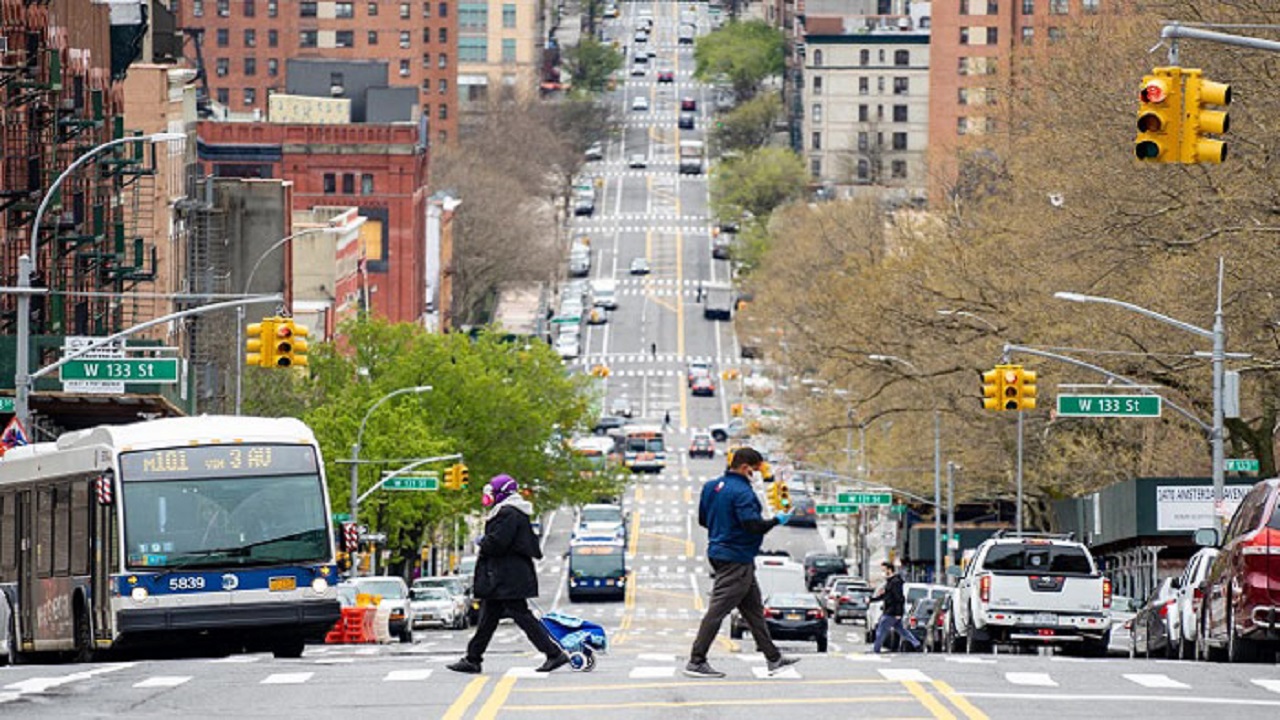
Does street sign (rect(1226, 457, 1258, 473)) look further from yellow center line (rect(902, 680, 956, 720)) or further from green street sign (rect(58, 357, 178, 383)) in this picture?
yellow center line (rect(902, 680, 956, 720))

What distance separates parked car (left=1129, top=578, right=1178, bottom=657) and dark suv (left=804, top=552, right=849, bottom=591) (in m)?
68.4

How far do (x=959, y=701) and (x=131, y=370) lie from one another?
1086 inches

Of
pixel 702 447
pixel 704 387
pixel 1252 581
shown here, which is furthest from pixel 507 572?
pixel 704 387

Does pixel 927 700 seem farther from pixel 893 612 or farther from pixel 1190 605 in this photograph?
pixel 893 612

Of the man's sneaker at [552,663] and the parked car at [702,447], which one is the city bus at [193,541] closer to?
the man's sneaker at [552,663]

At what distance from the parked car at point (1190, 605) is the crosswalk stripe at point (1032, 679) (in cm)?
859

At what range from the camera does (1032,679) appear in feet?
83.3

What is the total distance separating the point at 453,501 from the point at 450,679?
71.7m

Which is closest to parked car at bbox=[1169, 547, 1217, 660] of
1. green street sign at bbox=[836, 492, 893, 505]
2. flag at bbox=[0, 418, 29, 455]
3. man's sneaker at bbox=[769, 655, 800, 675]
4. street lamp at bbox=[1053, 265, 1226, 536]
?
man's sneaker at bbox=[769, 655, 800, 675]

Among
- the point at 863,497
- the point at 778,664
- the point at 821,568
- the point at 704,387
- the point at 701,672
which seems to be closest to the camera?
the point at 701,672

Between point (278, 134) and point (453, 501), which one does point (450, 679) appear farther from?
point (278, 134)

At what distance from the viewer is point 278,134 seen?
145 meters

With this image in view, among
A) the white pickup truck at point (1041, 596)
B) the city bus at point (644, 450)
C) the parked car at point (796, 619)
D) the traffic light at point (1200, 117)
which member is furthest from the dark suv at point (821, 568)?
the traffic light at point (1200, 117)

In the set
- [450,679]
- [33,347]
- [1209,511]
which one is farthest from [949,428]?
[450,679]
